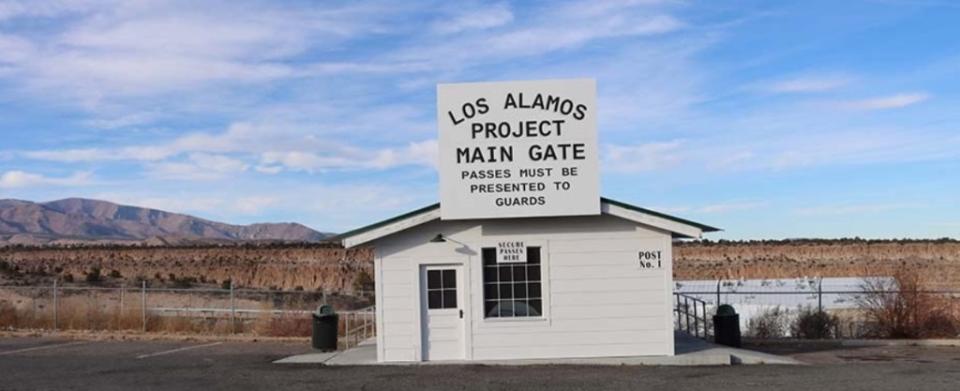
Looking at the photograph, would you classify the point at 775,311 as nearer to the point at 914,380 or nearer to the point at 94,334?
the point at 914,380

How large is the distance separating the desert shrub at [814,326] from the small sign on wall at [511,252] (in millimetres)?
9266

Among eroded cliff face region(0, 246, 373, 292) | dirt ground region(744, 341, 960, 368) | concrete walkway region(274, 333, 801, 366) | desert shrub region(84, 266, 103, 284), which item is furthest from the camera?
eroded cliff face region(0, 246, 373, 292)

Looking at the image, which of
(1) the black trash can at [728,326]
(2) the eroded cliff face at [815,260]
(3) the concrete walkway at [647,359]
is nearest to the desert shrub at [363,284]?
(2) the eroded cliff face at [815,260]

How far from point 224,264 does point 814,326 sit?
63.3 meters

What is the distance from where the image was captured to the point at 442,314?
20797 millimetres

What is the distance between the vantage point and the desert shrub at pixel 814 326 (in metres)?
26.5

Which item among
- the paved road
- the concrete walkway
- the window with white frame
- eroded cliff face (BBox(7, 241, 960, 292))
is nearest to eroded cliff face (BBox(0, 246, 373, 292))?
eroded cliff face (BBox(7, 241, 960, 292))

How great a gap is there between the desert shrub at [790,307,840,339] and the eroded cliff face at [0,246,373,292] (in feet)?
122

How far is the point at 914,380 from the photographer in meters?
17.2

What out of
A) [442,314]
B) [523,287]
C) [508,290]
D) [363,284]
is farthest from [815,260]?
[442,314]

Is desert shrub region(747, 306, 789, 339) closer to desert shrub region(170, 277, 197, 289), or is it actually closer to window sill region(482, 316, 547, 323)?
window sill region(482, 316, 547, 323)

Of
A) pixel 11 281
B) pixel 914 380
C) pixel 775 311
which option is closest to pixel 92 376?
pixel 914 380

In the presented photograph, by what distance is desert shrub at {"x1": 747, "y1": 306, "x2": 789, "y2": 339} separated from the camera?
26.7m

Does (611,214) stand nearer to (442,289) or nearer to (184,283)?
(442,289)
